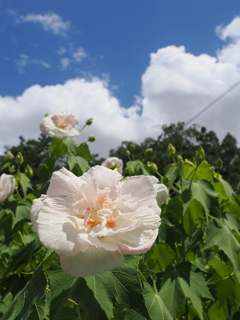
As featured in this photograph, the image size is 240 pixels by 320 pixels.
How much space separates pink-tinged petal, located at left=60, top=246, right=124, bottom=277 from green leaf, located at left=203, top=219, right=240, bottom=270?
995mm

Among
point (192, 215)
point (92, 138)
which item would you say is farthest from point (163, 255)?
point (92, 138)

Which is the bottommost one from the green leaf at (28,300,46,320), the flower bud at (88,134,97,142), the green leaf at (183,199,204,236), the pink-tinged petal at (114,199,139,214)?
the green leaf at (28,300,46,320)

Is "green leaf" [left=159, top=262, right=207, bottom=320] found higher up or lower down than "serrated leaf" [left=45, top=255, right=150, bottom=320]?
lower down

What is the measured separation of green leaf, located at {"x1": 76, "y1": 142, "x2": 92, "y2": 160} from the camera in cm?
279

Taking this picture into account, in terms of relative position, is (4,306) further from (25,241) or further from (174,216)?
(174,216)

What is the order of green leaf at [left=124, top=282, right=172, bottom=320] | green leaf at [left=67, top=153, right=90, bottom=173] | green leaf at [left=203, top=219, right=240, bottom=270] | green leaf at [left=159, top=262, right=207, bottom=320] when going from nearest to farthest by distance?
green leaf at [left=124, top=282, right=172, bottom=320] → green leaf at [left=159, top=262, right=207, bottom=320] → green leaf at [left=203, top=219, right=240, bottom=270] → green leaf at [left=67, top=153, right=90, bottom=173]

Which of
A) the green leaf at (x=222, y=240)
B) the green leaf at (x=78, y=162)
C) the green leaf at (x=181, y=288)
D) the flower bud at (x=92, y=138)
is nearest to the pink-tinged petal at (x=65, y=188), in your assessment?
the green leaf at (x=181, y=288)

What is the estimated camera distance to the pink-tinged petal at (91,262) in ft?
2.61

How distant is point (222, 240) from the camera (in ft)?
5.46

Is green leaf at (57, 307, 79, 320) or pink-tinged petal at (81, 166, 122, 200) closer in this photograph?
pink-tinged petal at (81, 166, 122, 200)

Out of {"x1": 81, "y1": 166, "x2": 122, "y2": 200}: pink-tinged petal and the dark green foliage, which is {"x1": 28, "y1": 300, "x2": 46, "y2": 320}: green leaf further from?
the dark green foliage

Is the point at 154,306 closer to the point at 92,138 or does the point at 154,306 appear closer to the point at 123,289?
the point at 123,289

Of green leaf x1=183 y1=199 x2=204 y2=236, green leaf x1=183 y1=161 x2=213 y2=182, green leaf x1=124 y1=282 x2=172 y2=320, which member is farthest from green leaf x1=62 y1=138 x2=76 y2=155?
green leaf x1=124 y1=282 x2=172 y2=320

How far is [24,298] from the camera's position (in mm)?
949
